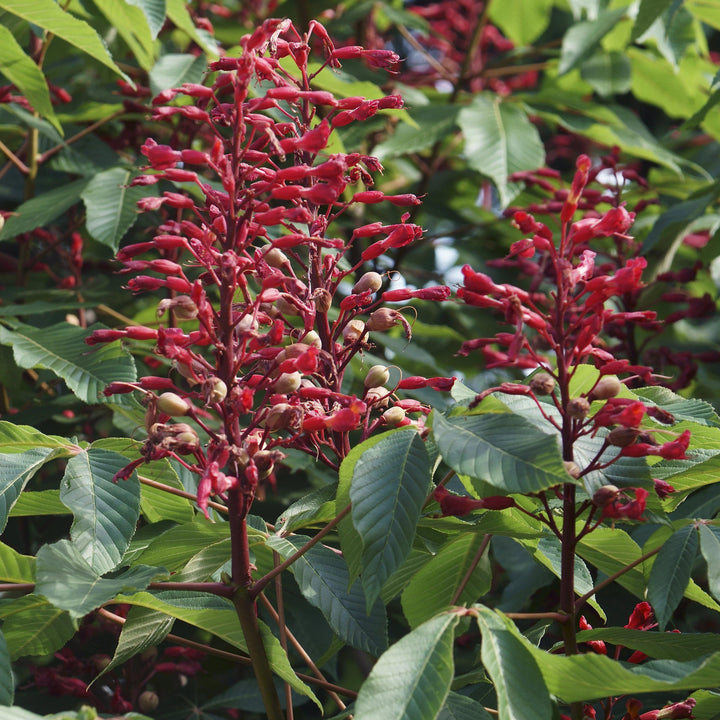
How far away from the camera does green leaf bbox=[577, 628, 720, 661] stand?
4.66ft

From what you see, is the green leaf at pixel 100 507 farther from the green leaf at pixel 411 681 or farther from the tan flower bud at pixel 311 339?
the green leaf at pixel 411 681

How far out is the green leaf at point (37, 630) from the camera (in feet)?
4.96

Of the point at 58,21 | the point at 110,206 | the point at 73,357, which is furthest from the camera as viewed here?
the point at 110,206

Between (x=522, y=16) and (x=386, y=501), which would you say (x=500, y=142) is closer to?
(x=522, y=16)

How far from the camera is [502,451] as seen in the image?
128 cm

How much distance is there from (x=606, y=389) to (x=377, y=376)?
48cm

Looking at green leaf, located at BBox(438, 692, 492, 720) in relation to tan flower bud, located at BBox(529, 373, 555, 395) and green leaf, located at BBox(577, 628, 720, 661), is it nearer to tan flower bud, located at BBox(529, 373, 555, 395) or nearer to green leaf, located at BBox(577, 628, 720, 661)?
green leaf, located at BBox(577, 628, 720, 661)

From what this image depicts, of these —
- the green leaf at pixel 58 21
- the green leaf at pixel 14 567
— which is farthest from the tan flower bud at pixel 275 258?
the green leaf at pixel 58 21

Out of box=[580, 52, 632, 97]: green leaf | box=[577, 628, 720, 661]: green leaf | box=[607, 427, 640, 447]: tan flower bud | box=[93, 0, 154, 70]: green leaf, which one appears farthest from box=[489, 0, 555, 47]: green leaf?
box=[577, 628, 720, 661]: green leaf

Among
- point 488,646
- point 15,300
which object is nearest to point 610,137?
point 15,300

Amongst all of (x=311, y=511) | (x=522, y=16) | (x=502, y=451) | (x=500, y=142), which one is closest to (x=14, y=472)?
(x=311, y=511)

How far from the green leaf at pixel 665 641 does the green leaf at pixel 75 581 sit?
0.69m

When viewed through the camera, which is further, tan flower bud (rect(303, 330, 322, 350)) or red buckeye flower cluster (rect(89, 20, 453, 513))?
tan flower bud (rect(303, 330, 322, 350))

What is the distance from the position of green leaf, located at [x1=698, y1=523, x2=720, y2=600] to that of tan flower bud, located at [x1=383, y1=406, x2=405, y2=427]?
1.77 feet
